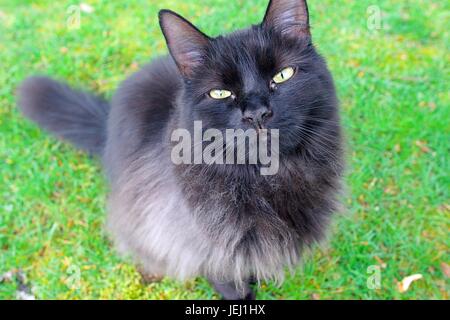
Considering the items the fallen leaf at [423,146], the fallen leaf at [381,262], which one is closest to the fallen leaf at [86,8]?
the fallen leaf at [423,146]

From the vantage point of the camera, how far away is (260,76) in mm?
1488

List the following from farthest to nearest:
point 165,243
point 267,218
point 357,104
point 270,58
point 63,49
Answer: point 63,49
point 357,104
point 165,243
point 267,218
point 270,58

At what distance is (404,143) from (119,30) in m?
2.20

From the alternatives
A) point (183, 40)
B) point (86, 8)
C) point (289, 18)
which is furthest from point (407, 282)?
point (86, 8)

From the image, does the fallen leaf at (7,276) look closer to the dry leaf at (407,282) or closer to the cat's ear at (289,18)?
the cat's ear at (289,18)

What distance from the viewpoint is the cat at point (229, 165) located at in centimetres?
150

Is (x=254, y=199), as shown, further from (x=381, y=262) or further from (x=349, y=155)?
(x=381, y=262)

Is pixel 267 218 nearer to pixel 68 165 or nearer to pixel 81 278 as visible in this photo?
pixel 81 278

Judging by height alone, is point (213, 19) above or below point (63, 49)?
above

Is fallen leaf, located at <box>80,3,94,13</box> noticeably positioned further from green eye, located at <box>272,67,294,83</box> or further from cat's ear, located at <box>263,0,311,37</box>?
green eye, located at <box>272,67,294,83</box>

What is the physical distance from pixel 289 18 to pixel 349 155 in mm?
692

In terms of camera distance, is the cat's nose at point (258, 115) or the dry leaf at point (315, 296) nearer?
the cat's nose at point (258, 115)

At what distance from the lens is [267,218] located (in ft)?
5.47
